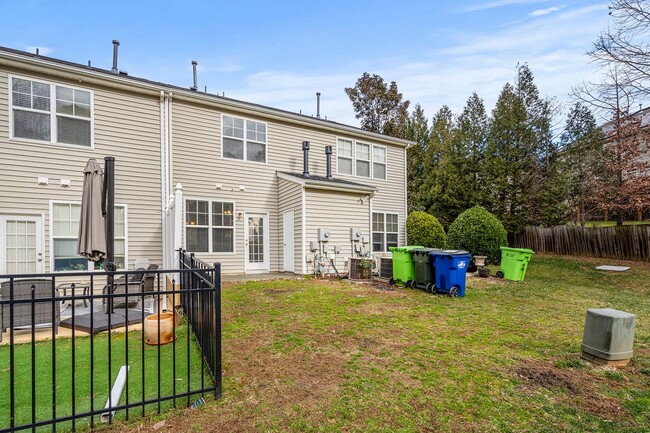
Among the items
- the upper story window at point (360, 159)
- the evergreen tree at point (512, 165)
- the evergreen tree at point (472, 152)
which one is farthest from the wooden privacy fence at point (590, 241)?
the upper story window at point (360, 159)

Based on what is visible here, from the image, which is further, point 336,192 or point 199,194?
point 336,192

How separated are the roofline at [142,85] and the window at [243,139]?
1.36 ft

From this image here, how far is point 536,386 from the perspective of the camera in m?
3.13

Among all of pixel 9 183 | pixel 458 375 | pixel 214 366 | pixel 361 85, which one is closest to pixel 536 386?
pixel 458 375

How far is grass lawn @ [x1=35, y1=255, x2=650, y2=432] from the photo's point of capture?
2561 mm

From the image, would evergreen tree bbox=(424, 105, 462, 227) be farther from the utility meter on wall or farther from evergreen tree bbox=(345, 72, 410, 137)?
the utility meter on wall

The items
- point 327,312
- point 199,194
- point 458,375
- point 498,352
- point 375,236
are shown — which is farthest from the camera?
point 375,236

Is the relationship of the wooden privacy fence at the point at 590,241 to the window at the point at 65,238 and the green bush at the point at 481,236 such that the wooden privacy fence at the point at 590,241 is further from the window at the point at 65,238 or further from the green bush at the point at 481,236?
the window at the point at 65,238

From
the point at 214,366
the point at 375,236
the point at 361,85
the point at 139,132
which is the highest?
the point at 361,85

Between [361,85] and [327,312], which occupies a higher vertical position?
[361,85]

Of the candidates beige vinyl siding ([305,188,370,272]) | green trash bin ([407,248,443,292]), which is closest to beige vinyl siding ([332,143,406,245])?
beige vinyl siding ([305,188,370,272])

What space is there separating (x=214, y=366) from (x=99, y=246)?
3.20 meters

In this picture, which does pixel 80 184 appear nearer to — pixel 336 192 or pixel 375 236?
pixel 336 192

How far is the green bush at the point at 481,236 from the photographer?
12875mm
